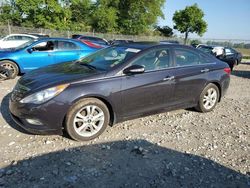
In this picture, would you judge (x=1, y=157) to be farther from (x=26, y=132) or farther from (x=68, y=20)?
(x=68, y=20)

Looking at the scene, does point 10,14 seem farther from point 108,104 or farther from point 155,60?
point 108,104

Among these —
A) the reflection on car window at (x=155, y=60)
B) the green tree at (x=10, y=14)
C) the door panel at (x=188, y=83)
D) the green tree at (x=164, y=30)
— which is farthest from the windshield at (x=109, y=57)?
the green tree at (x=164, y=30)

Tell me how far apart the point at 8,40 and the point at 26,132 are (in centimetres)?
1321

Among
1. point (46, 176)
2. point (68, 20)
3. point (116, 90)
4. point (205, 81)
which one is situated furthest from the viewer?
point (68, 20)

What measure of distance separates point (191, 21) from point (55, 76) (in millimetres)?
41680

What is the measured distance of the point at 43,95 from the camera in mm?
3820

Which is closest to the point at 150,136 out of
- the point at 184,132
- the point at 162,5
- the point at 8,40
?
the point at 184,132

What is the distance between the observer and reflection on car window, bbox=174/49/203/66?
513cm

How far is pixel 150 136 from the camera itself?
14.6 feet

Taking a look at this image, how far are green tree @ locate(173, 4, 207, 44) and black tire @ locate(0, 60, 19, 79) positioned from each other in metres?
38.6

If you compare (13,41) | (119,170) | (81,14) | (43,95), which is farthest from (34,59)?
(81,14)

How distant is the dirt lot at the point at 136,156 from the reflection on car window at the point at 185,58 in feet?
3.95

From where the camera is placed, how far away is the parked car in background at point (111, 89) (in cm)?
385

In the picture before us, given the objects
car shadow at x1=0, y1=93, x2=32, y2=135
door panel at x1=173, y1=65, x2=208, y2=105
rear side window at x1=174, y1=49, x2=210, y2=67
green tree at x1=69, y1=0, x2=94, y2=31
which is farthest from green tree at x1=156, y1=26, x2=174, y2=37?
car shadow at x1=0, y1=93, x2=32, y2=135
